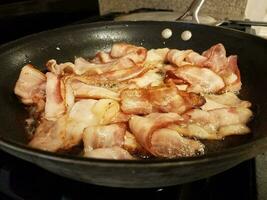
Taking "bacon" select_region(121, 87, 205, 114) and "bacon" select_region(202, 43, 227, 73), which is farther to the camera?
"bacon" select_region(202, 43, 227, 73)

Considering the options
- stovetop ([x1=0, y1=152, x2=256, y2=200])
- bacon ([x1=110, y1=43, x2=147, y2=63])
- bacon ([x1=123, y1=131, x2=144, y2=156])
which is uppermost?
bacon ([x1=110, y1=43, x2=147, y2=63])

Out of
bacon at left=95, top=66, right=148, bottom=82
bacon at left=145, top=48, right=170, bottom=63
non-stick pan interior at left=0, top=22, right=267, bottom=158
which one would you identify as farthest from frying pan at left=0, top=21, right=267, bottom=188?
bacon at left=95, top=66, right=148, bottom=82

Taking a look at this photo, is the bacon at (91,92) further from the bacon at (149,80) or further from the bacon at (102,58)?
the bacon at (102,58)

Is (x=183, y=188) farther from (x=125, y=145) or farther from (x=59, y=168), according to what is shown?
(x=59, y=168)

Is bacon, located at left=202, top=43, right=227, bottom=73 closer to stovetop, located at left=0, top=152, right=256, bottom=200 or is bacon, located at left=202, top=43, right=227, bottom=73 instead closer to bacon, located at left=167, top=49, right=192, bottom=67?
bacon, located at left=167, top=49, right=192, bottom=67

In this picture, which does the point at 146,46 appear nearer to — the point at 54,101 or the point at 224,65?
the point at 224,65

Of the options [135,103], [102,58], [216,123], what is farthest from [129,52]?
[216,123]
